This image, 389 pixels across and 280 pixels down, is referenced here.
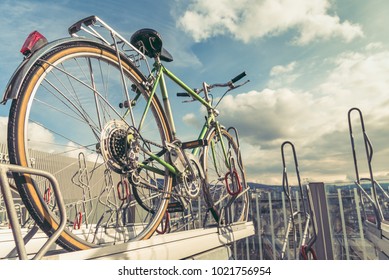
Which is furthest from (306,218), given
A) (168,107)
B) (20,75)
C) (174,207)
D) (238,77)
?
Result: (20,75)

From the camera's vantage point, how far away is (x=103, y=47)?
1468mm

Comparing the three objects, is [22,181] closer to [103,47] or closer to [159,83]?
[103,47]

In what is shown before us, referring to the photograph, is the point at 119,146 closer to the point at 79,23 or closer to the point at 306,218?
the point at 79,23

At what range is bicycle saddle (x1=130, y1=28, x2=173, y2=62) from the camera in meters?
1.96

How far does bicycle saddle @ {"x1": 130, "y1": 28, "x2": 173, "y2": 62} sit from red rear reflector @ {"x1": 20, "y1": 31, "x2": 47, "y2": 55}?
782 mm

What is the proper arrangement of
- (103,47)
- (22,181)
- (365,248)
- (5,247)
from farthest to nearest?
(365,248) < (5,247) < (103,47) < (22,181)

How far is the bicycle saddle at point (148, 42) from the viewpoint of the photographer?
196 cm

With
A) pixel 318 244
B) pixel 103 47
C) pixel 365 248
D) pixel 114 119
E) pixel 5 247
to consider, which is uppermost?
pixel 103 47

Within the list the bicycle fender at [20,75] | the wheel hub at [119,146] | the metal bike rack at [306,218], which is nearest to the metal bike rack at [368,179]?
the metal bike rack at [306,218]
